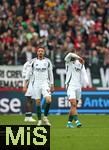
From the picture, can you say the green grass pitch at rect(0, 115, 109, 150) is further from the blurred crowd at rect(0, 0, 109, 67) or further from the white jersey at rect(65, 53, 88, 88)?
the blurred crowd at rect(0, 0, 109, 67)

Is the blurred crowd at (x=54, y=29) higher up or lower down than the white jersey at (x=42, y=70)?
higher up

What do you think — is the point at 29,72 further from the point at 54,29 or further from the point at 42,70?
the point at 54,29

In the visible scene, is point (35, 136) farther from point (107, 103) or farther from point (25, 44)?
point (25, 44)

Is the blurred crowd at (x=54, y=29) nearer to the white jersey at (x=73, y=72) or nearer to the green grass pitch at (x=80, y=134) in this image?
the green grass pitch at (x=80, y=134)

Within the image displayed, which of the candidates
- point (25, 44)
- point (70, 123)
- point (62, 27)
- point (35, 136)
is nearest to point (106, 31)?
point (62, 27)

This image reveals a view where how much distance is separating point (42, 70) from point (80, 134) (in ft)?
12.2

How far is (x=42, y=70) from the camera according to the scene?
21672 mm

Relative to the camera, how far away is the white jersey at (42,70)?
21578 mm

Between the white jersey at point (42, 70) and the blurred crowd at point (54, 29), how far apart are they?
724 centimetres

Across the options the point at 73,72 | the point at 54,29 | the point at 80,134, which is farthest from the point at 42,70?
the point at 54,29

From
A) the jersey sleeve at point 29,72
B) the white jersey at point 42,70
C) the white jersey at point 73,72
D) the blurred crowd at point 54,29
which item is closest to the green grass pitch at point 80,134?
the white jersey at point 73,72

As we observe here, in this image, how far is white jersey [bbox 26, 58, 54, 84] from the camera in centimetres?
2158

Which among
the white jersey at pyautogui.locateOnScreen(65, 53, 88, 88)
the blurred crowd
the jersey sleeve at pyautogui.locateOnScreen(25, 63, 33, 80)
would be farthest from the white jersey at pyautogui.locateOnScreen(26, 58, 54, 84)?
the blurred crowd

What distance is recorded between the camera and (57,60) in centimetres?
2934
